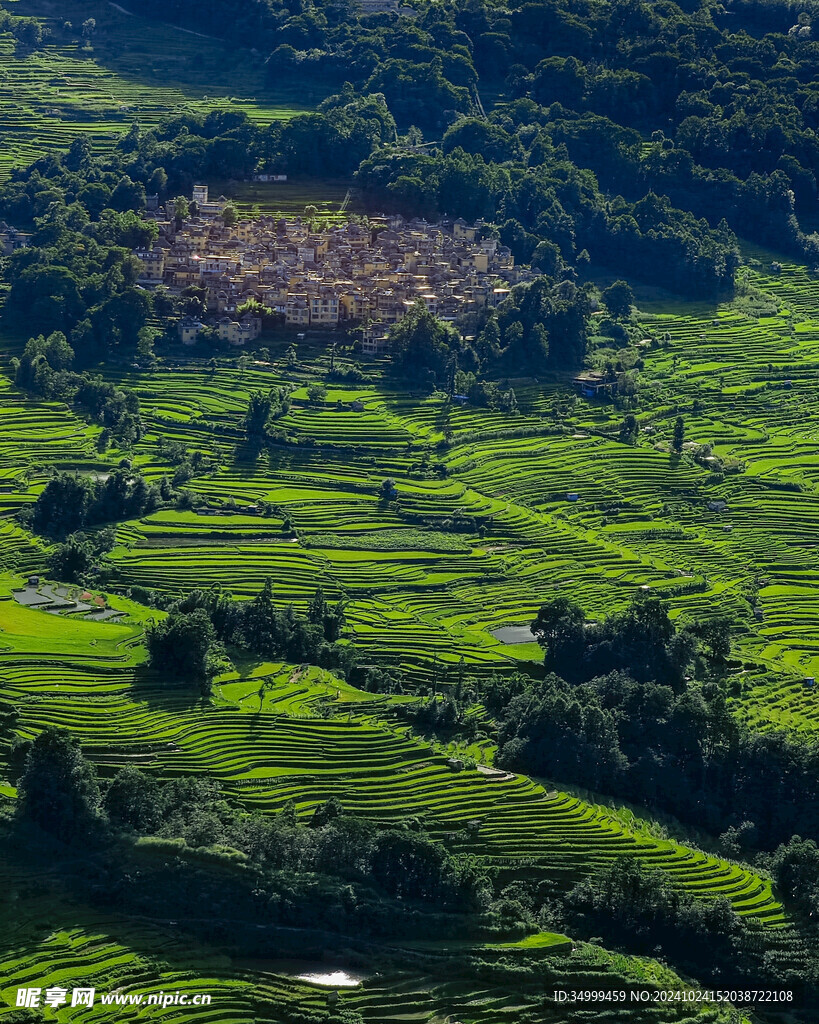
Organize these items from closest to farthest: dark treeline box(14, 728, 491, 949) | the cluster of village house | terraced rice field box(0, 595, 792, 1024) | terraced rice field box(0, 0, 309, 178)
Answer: terraced rice field box(0, 595, 792, 1024) → dark treeline box(14, 728, 491, 949) → the cluster of village house → terraced rice field box(0, 0, 309, 178)

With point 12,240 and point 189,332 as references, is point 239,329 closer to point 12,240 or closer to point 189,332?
point 189,332

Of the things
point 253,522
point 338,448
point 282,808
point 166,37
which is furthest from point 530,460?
point 166,37

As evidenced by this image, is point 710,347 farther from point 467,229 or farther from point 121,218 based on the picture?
point 121,218

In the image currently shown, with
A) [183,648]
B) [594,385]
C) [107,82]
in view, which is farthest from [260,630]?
[107,82]

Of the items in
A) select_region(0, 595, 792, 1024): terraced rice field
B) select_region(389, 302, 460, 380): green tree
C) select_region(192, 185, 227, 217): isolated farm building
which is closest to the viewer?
select_region(0, 595, 792, 1024): terraced rice field

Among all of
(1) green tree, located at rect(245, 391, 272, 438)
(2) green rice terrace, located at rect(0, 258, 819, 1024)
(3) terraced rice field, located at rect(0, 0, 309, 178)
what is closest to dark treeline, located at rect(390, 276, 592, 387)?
(2) green rice terrace, located at rect(0, 258, 819, 1024)

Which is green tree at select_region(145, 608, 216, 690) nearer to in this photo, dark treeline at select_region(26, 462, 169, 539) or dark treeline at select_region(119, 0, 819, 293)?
dark treeline at select_region(26, 462, 169, 539)
